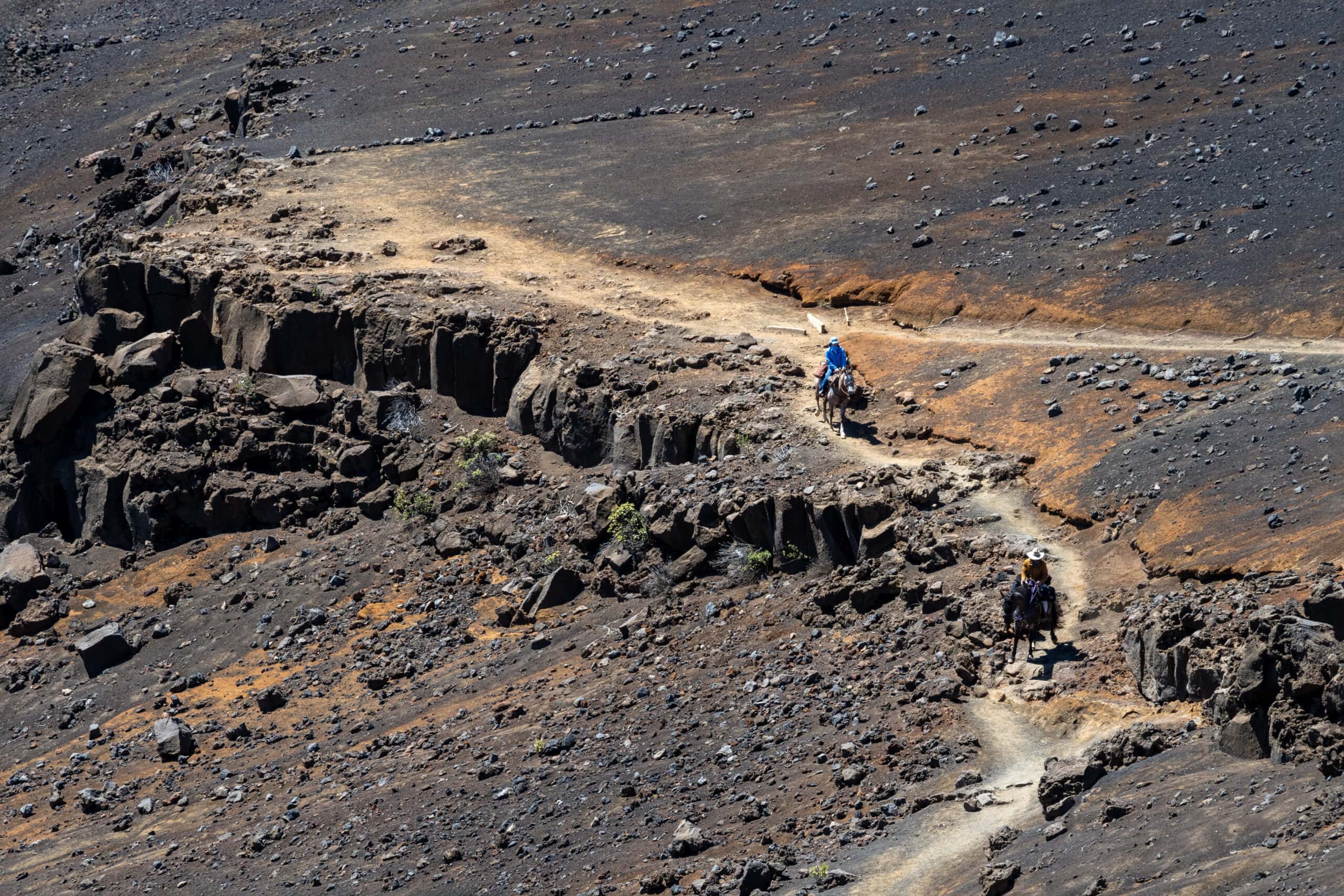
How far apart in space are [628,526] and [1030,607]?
25.7 ft

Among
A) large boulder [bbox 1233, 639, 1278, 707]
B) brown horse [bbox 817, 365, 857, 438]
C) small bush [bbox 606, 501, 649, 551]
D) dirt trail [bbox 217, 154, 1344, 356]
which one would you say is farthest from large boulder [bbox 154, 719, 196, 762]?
large boulder [bbox 1233, 639, 1278, 707]

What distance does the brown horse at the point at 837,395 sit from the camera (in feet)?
81.6

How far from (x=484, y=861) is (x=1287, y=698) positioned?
8.90 metres

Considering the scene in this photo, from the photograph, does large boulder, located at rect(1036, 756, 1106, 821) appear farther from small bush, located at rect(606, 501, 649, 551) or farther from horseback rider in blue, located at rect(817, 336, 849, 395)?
horseback rider in blue, located at rect(817, 336, 849, 395)

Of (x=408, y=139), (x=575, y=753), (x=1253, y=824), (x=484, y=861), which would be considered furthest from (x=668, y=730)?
(x=408, y=139)

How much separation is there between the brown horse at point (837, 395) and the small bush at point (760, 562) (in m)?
2.58

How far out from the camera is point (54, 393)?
32.8 meters

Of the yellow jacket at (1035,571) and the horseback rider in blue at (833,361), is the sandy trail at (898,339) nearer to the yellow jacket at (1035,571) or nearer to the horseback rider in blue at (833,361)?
the horseback rider in blue at (833,361)

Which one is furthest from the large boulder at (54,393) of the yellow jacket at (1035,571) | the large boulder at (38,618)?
the yellow jacket at (1035,571)

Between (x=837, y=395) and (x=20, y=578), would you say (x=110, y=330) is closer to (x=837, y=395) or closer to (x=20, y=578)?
(x=20, y=578)

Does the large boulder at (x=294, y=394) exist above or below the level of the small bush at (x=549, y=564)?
above

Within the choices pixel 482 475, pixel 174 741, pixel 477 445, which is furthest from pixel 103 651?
pixel 477 445

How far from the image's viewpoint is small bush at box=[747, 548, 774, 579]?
23.1 m

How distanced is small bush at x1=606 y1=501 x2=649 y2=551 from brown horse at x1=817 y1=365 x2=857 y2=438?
311 centimetres
